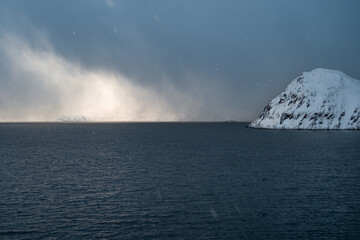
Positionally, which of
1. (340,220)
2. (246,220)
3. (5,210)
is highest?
(5,210)

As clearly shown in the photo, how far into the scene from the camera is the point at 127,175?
49.1m

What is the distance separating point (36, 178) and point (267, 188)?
102 ft

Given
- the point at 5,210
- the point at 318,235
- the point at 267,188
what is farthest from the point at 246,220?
the point at 5,210

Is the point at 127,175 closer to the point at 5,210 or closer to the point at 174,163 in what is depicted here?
the point at 174,163

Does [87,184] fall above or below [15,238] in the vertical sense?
above

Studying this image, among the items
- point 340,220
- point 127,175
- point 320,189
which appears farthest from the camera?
point 127,175

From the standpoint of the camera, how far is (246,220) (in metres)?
27.3

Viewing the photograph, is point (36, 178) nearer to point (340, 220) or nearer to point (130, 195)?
point (130, 195)

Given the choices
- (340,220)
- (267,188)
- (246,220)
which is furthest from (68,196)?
(340,220)

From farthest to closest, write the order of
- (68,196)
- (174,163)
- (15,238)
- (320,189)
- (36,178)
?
(174,163) → (36,178) → (320,189) → (68,196) → (15,238)

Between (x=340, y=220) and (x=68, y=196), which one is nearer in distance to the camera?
(x=340, y=220)

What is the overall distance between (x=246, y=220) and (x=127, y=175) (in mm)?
25542

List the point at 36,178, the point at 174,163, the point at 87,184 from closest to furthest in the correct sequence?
the point at 87,184 → the point at 36,178 → the point at 174,163

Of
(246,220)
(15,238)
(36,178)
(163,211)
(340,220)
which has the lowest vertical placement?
(340,220)
